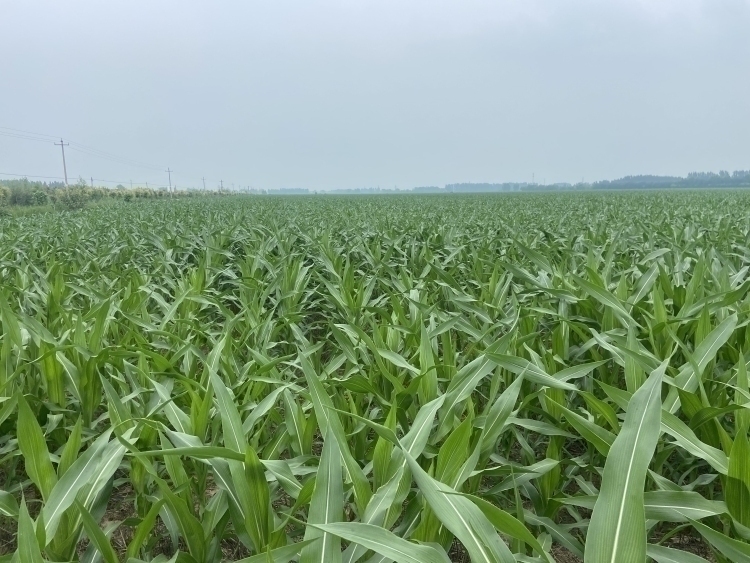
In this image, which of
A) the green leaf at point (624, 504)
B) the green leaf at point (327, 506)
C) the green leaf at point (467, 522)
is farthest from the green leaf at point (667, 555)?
the green leaf at point (327, 506)

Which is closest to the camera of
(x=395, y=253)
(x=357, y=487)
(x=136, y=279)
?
(x=357, y=487)

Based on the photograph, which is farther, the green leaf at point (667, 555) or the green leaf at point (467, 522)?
the green leaf at point (667, 555)

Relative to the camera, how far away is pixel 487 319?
246cm

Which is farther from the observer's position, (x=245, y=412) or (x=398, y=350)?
(x=398, y=350)

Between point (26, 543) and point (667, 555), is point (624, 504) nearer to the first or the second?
point (667, 555)

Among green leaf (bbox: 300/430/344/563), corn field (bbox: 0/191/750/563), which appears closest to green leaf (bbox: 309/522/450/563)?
corn field (bbox: 0/191/750/563)

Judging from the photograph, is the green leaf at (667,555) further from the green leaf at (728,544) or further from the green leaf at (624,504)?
the green leaf at (624,504)

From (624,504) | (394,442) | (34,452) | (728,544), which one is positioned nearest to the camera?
(624,504)

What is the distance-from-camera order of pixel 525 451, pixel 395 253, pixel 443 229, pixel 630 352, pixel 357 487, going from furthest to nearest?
pixel 443 229 → pixel 395 253 → pixel 525 451 → pixel 630 352 → pixel 357 487

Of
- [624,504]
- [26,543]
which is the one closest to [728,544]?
[624,504]

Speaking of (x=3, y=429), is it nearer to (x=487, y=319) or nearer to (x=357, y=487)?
(x=357, y=487)

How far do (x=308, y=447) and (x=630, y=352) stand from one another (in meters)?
1.04

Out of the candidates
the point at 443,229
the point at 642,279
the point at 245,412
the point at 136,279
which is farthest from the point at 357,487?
the point at 443,229

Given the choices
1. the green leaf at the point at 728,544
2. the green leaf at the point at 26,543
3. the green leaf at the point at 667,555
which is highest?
the green leaf at the point at 26,543
